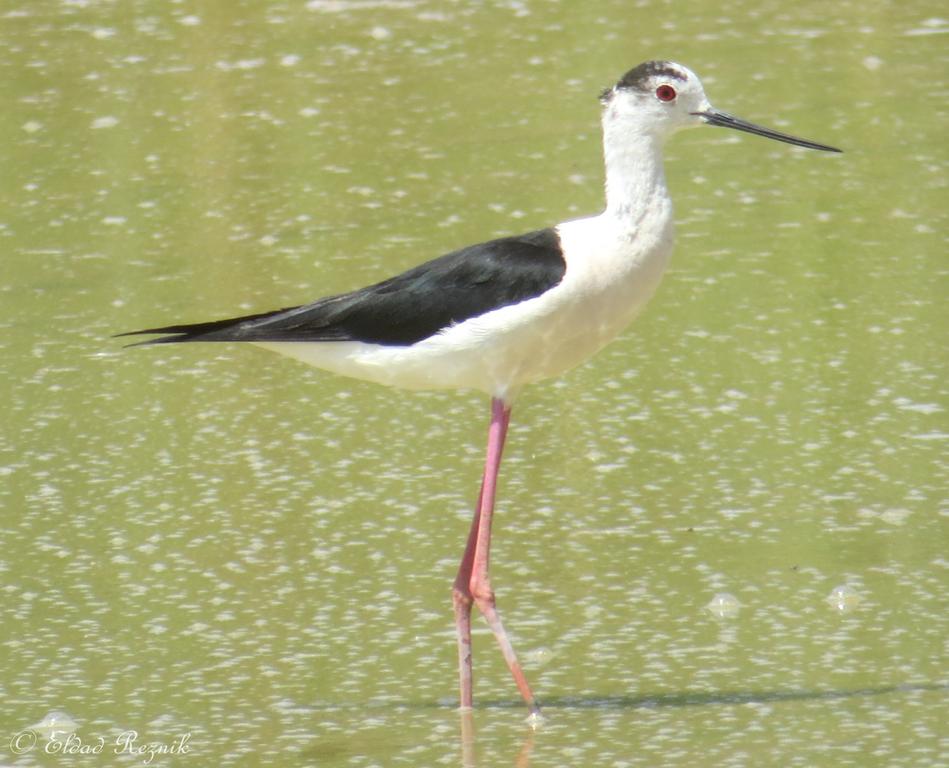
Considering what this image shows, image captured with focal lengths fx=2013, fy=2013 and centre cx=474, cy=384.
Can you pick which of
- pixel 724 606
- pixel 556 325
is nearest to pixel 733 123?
pixel 556 325

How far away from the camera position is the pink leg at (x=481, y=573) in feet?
13.4

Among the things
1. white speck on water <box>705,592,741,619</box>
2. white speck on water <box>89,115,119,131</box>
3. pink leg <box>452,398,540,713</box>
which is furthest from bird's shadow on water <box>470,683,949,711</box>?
white speck on water <box>89,115,119,131</box>

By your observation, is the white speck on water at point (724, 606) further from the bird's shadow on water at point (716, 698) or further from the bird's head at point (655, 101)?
the bird's head at point (655, 101)

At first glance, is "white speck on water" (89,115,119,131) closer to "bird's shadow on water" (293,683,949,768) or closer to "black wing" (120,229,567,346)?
"black wing" (120,229,567,346)

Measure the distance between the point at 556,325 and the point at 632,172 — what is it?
0.36 m

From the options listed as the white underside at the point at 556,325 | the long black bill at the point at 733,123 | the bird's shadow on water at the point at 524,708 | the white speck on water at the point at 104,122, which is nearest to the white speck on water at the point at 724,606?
the bird's shadow on water at the point at 524,708

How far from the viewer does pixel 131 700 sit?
4.15m

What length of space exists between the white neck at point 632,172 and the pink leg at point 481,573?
0.48 meters

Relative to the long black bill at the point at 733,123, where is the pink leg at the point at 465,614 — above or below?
below

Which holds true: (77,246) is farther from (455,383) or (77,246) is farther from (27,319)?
(455,383)

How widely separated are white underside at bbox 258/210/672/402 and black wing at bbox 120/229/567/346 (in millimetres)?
26

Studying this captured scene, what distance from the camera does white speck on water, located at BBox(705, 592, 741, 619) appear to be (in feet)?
14.5

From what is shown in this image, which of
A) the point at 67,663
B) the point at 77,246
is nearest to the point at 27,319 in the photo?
the point at 77,246

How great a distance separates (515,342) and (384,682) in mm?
763
